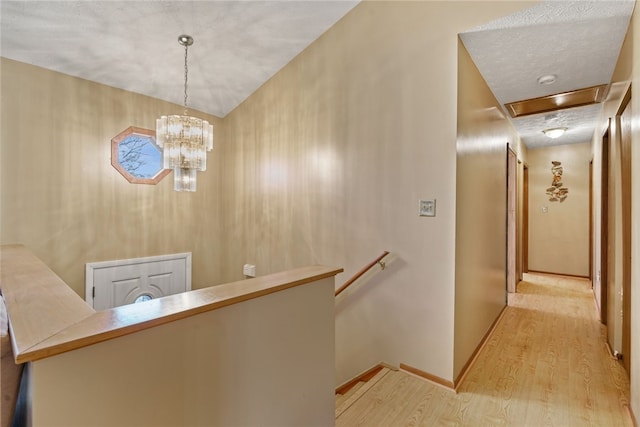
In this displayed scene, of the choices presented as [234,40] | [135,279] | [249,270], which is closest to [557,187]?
[249,270]

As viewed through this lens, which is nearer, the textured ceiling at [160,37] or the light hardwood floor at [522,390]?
the light hardwood floor at [522,390]

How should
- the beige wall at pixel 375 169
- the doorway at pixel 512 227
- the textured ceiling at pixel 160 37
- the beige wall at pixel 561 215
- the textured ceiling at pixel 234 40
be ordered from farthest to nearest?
the beige wall at pixel 561 215
the doorway at pixel 512 227
the textured ceiling at pixel 160 37
the beige wall at pixel 375 169
the textured ceiling at pixel 234 40

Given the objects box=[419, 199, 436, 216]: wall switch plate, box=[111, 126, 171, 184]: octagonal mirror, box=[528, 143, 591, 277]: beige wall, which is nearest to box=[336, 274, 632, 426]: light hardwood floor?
box=[419, 199, 436, 216]: wall switch plate

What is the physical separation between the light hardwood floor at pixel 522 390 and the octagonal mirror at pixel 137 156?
10.2ft

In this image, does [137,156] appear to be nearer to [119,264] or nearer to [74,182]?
[74,182]

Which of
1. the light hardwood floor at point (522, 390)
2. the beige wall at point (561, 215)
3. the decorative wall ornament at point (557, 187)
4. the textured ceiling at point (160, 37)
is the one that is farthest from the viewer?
the decorative wall ornament at point (557, 187)

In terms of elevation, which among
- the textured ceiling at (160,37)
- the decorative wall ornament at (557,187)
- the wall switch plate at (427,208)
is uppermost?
the textured ceiling at (160,37)

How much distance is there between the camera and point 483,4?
2033 mm

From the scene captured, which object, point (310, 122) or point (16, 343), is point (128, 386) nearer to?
point (16, 343)

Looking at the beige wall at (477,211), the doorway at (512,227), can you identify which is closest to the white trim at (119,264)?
the beige wall at (477,211)

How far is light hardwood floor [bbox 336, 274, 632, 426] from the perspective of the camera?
1.85m

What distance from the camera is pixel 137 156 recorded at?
3.39 meters

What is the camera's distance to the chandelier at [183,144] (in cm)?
237

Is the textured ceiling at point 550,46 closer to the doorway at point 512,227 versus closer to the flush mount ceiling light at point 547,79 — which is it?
the flush mount ceiling light at point 547,79
